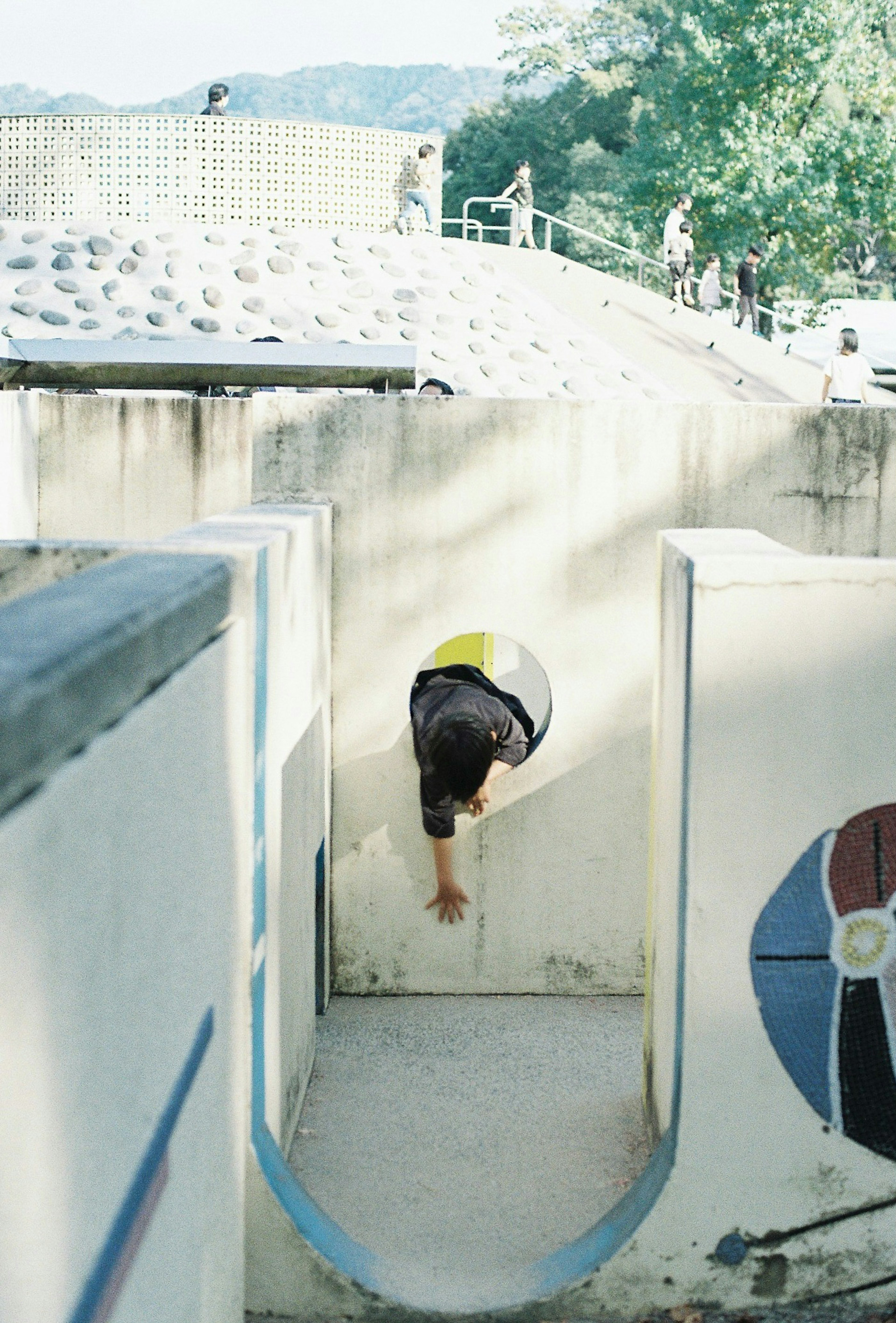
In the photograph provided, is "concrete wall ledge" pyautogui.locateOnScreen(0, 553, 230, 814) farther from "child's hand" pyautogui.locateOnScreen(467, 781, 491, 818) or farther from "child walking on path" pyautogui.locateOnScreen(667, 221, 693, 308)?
"child walking on path" pyautogui.locateOnScreen(667, 221, 693, 308)

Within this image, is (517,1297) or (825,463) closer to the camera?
(517,1297)

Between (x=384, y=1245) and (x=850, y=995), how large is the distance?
1799mm

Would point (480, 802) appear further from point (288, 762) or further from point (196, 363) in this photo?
point (196, 363)

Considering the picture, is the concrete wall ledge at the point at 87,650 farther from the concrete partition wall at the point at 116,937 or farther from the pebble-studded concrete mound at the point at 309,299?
the pebble-studded concrete mound at the point at 309,299

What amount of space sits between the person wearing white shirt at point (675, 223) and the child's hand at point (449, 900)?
1584cm

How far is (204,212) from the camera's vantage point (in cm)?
2055

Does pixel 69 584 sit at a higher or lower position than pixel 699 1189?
higher

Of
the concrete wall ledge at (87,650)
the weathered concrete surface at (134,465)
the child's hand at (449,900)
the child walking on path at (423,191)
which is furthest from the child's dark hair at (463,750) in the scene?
the child walking on path at (423,191)

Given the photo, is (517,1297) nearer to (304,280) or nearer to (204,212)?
(304,280)

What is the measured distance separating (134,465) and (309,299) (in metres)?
11.0

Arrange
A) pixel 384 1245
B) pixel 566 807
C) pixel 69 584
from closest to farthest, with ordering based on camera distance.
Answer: pixel 69 584 → pixel 384 1245 → pixel 566 807

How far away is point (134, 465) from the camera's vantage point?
7.34 meters

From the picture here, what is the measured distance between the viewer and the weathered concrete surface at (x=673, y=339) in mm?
18391

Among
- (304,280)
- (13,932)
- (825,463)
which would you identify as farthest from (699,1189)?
(304,280)
